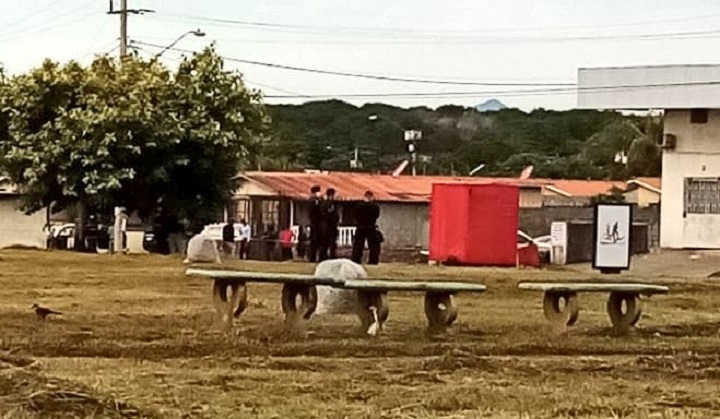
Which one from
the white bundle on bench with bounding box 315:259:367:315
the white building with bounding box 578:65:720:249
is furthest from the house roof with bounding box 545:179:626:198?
the white bundle on bench with bounding box 315:259:367:315

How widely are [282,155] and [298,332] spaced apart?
276 feet

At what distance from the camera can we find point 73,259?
31.2m

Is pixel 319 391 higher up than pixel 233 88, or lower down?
lower down

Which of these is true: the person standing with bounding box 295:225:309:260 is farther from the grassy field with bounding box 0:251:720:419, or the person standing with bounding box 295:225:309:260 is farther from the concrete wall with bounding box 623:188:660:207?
the concrete wall with bounding box 623:188:660:207

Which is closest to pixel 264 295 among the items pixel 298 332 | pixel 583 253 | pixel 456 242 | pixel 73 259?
pixel 298 332

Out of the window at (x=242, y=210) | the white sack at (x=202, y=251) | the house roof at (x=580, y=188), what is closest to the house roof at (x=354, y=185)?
the window at (x=242, y=210)

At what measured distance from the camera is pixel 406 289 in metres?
15.1

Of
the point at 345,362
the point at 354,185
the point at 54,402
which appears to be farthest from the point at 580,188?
the point at 54,402

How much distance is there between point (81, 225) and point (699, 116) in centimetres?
1656

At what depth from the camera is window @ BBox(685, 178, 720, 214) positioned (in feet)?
146

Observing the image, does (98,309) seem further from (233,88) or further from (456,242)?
(233,88)

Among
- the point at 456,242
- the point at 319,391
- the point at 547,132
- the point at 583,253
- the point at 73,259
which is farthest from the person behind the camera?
the point at 547,132

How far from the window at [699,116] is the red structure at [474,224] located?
10097 millimetres

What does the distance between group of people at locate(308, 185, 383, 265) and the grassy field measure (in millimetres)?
10423
